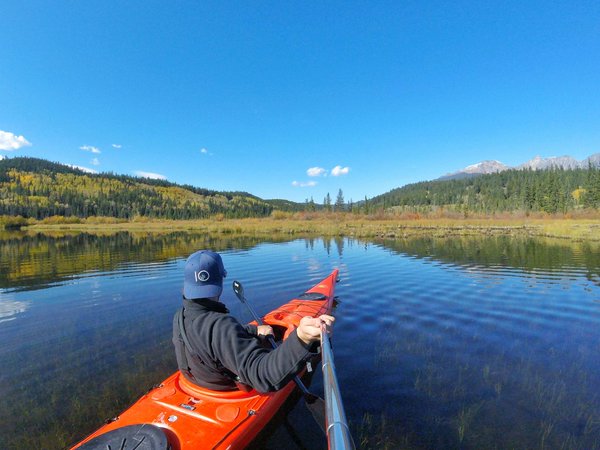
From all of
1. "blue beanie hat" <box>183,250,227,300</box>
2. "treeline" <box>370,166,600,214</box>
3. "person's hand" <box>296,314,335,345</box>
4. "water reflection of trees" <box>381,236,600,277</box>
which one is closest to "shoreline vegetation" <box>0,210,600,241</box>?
"water reflection of trees" <box>381,236,600,277</box>

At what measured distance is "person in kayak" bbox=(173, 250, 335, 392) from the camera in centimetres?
255

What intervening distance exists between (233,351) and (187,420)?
1.88 meters

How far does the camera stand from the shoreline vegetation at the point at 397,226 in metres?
42.5

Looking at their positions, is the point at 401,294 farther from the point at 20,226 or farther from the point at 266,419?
the point at 20,226

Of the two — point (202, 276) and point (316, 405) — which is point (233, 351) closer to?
point (202, 276)

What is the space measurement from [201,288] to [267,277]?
567 inches

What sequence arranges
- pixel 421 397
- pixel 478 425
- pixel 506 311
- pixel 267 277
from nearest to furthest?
pixel 478 425
pixel 421 397
pixel 506 311
pixel 267 277

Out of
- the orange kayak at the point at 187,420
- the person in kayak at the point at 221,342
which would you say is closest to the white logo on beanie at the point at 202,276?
the person in kayak at the point at 221,342

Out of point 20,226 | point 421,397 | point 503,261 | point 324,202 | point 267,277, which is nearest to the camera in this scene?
point 421,397

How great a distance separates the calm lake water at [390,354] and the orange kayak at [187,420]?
2.96ft

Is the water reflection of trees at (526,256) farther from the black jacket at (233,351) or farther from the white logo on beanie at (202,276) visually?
the white logo on beanie at (202,276)

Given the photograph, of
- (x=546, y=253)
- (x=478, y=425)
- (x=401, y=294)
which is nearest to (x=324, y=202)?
(x=546, y=253)

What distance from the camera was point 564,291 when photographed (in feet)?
43.3

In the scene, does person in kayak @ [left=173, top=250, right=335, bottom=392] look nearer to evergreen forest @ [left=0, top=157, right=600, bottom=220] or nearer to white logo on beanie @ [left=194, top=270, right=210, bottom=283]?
white logo on beanie @ [left=194, top=270, right=210, bottom=283]
